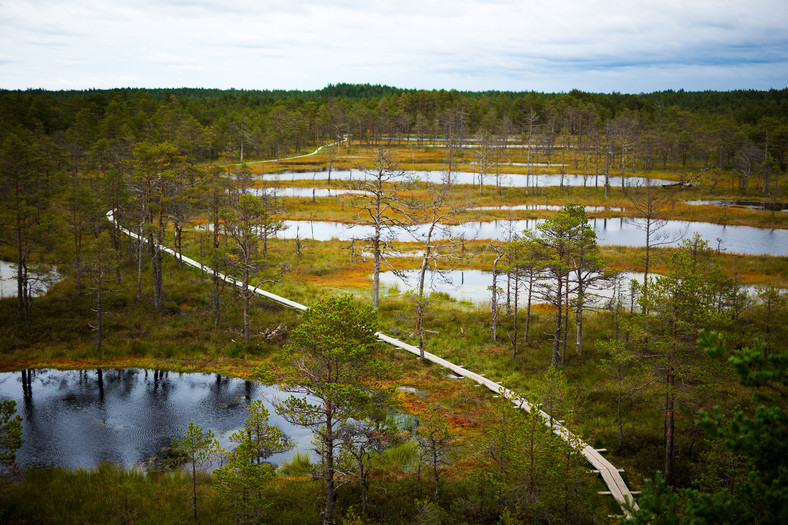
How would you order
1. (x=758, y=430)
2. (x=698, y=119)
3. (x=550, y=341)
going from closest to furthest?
(x=758, y=430), (x=550, y=341), (x=698, y=119)

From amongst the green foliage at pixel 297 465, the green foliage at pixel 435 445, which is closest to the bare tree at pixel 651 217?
the green foliage at pixel 435 445

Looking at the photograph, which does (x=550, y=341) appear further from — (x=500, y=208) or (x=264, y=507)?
(x=500, y=208)

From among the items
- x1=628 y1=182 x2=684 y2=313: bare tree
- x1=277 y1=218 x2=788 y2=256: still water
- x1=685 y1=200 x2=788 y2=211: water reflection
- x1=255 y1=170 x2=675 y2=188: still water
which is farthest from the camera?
x1=255 y1=170 x2=675 y2=188: still water

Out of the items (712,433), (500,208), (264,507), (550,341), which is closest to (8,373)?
(264,507)

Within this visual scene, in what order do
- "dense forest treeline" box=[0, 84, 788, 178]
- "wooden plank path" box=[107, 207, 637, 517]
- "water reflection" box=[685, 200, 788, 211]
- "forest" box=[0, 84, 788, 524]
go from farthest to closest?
"dense forest treeline" box=[0, 84, 788, 178], "water reflection" box=[685, 200, 788, 211], "wooden plank path" box=[107, 207, 637, 517], "forest" box=[0, 84, 788, 524]

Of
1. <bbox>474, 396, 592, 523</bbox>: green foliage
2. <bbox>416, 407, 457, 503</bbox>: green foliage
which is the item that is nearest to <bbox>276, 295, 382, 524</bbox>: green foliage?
<bbox>416, 407, 457, 503</bbox>: green foliage

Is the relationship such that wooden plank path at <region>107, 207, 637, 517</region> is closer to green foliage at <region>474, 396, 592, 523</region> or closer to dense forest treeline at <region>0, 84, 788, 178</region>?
green foliage at <region>474, 396, 592, 523</region>

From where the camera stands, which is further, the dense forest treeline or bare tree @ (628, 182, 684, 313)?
the dense forest treeline

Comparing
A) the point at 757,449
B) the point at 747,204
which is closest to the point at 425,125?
the point at 747,204

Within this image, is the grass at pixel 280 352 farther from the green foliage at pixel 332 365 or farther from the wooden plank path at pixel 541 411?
the green foliage at pixel 332 365
